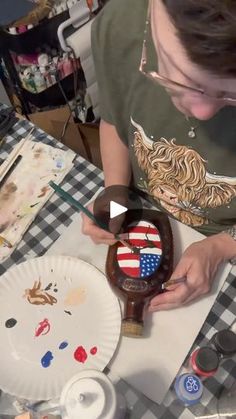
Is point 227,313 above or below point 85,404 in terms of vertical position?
below

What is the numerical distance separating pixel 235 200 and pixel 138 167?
21cm

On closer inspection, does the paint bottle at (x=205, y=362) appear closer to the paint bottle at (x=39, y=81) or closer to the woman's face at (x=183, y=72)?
the woman's face at (x=183, y=72)

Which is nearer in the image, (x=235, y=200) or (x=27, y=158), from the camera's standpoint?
(x=235, y=200)

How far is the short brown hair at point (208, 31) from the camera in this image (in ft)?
1.19

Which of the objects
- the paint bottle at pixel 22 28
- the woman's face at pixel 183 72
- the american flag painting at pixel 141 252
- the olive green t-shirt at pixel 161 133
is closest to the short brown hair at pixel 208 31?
the woman's face at pixel 183 72

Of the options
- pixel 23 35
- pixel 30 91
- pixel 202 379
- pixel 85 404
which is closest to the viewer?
pixel 85 404

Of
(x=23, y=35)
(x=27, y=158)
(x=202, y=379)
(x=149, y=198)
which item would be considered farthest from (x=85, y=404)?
(x=23, y=35)

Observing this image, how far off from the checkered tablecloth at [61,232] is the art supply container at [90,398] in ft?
0.45

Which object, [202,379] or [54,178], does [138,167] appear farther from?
[202,379]

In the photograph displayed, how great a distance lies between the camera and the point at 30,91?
1.41 m

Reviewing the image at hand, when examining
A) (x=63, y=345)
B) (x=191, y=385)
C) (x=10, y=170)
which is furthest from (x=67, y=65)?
(x=191, y=385)

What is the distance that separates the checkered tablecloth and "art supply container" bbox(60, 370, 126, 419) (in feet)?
0.45

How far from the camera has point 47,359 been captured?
67 centimetres

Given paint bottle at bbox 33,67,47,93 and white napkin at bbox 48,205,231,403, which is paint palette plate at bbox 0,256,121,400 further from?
paint bottle at bbox 33,67,47,93
